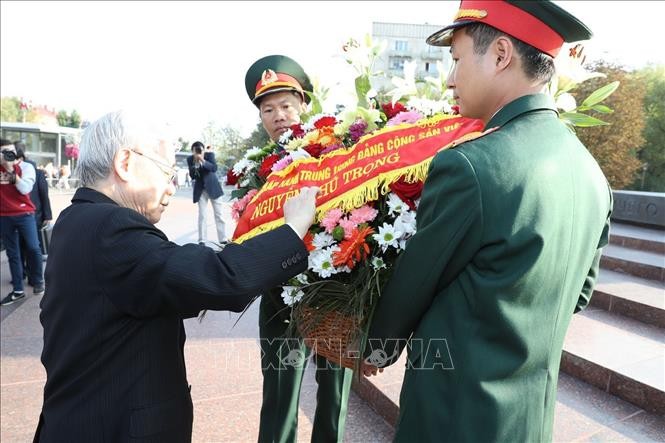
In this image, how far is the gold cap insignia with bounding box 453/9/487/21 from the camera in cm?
119

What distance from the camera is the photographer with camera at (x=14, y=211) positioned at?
221 inches

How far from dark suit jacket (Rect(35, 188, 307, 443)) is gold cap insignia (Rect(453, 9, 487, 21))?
0.74 m

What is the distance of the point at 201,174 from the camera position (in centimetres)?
887

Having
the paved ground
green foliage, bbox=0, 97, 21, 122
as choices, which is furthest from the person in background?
green foliage, bbox=0, 97, 21, 122

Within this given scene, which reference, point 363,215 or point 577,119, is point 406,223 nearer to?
point 363,215

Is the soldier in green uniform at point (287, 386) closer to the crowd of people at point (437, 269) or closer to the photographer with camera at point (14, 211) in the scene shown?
the crowd of people at point (437, 269)

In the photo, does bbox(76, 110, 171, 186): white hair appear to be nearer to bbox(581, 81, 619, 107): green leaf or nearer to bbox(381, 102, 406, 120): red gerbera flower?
bbox(381, 102, 406, 120): red gerbera flower

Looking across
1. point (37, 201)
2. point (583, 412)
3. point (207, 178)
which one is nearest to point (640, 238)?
point (583, 412)

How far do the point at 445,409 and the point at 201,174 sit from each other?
8270 mm

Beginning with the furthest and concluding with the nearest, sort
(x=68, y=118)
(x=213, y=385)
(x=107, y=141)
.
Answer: (x=68, y=118) → (x=213, y=385) → (x=107, y=141)

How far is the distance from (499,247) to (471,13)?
1.97 feet

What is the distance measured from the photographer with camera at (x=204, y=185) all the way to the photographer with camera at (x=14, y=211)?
3.15m

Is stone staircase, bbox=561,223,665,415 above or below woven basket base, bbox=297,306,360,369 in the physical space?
A: below

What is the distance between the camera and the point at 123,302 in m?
1.27
